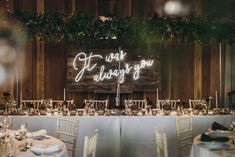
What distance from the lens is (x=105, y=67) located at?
28.2 ft

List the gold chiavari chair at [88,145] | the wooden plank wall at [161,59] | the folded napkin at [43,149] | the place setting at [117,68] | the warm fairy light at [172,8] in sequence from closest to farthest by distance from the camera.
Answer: the gold chiavari chair at [88,145]
the folded napkin at [43,149]
the place setting at [117,68]
the wooden plank wall at [161,59]
the warm fairy light at [172,8]

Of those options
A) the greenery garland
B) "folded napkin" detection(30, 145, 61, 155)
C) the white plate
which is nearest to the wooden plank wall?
the greenery garland

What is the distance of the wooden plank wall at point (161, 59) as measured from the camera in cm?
872

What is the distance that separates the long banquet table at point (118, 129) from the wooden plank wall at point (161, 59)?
7.48 feet

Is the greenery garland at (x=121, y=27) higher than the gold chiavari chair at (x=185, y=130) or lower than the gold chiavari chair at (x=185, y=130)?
higher

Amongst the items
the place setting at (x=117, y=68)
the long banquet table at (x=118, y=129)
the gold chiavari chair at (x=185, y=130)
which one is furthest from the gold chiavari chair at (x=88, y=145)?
the place setting at (x=117, y=68)

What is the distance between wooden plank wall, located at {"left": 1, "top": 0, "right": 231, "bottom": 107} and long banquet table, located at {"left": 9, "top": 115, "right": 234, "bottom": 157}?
2279 millimetres

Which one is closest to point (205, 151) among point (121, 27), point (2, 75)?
point (121, 27)

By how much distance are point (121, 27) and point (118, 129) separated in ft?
→ 5.08

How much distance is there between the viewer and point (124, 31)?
6.64 metres

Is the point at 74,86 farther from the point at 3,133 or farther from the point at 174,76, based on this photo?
the point at 3,133

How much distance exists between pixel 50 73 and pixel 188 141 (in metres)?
3.54

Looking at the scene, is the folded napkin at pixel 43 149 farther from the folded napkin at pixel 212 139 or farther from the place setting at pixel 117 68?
the place setting at pixel 117 68

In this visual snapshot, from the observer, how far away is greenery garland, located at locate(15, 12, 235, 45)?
659 cm
